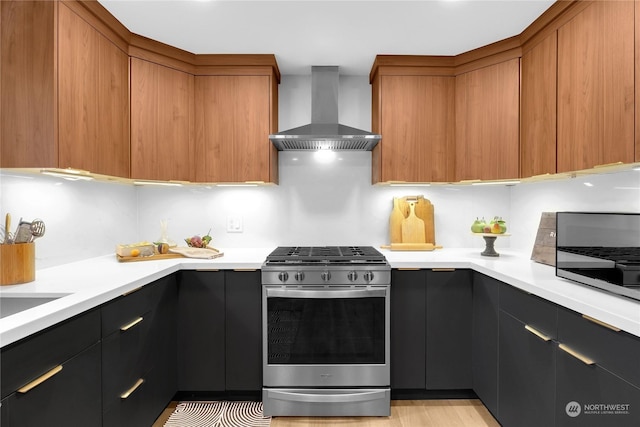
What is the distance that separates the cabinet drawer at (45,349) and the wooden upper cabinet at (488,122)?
237cm

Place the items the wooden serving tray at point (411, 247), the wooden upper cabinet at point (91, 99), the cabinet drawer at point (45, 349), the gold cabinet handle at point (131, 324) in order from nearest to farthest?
1. the cabinet drawer at point (45, 349)
2. the gold cabinet handle at point (131, 324)
3. the wooden upper cabinet at point (91, 99)
4. the wooden serving tray at point (411, 247)

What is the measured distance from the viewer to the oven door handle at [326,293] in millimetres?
2053

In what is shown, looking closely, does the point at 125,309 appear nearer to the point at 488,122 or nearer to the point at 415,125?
the point at 415,125

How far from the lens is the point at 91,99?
1.85 metres

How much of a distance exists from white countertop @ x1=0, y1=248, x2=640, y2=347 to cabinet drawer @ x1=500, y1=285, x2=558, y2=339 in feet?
0.14

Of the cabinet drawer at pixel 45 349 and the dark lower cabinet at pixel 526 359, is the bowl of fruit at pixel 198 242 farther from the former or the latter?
the dark lower cabinet at pixel 526 359

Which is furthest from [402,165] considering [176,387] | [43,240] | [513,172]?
[43,240]

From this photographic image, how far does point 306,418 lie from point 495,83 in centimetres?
254

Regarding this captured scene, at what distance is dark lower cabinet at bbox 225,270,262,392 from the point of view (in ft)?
6.97

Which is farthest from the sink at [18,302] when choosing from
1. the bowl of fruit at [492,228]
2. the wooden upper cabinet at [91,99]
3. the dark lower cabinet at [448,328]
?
the bowl of fruit at [492,228]

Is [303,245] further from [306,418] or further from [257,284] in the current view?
[306,418]

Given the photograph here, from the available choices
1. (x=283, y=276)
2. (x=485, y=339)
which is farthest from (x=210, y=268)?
(x=485, y=339)

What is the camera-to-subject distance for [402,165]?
98.3 inches

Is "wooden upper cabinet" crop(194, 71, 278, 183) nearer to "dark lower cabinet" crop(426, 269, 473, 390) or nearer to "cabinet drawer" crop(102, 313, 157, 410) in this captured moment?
"cabinet drawer" crop(102, 313, 157, 410)
